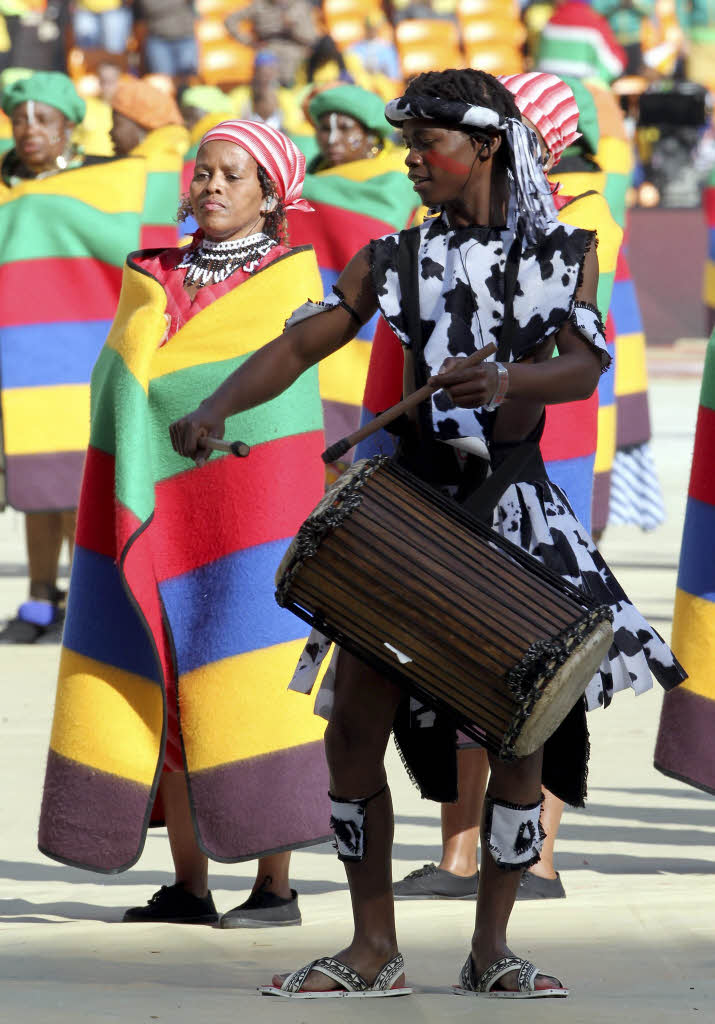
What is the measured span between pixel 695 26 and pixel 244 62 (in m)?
5.65

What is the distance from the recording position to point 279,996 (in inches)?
162

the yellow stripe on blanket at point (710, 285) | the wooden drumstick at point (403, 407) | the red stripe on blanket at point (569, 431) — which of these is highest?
the wooden drumstick at point (403, 407)

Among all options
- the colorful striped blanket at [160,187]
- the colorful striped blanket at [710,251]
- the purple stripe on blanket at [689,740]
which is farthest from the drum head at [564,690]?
the colorful striped blanket at [710,251]

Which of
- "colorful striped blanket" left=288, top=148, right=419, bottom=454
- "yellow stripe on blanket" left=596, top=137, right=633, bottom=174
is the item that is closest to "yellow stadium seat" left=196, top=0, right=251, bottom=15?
"yellow stripe on blanket" left=596, top=137, right=633, bottom=174

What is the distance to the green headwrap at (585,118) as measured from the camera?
690cm

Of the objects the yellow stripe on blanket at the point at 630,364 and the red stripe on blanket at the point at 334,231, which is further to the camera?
the yellow stripe on blanket at the point at 630,364

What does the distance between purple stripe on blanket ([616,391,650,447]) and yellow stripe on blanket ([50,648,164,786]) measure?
468 centimetres

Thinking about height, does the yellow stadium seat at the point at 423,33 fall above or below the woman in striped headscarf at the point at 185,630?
below

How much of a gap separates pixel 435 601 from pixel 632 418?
553cm

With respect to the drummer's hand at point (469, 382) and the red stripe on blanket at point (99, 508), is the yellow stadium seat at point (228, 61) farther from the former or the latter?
the drummer's hand at point (469, 382)

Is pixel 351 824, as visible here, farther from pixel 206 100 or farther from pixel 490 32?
pixel 490 32

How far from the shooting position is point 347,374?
819cm

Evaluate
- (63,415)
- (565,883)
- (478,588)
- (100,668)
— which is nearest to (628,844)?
(565,883)

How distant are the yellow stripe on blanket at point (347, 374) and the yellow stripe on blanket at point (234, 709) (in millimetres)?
3471
